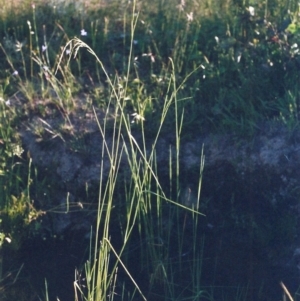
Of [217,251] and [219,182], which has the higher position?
[219,182]

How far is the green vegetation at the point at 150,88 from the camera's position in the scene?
3547 millimetres

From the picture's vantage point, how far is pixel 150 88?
13.5 feet

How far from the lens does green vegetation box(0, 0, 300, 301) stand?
3.55 meters

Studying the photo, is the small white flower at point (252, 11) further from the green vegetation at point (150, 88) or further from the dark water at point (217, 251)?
the dark water at point (217, 251)

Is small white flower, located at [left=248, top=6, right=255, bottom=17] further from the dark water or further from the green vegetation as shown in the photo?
the dark water

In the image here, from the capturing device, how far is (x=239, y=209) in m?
3.70

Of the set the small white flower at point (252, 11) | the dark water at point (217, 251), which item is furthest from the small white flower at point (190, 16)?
the dark water at point (217, 251)

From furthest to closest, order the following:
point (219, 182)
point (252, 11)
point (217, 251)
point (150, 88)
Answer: point (252, 11)
point (150, 88)
point (219, 182)
point (217, 251)

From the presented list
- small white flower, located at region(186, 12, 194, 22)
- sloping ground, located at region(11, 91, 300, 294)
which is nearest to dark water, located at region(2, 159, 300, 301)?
sloping ground, located at region(11, 91, 300, 294)

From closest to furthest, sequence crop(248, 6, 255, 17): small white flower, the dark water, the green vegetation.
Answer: the dark water < the green vegetation < crop(248, 6, 255, 17): small white flower

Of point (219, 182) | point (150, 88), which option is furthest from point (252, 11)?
point (219, 182)

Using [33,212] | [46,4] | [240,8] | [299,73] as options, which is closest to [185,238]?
[33,212]

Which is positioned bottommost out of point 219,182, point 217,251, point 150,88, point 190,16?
point 217,251

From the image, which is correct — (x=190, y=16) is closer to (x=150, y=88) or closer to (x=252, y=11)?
(x=252, y=11)
